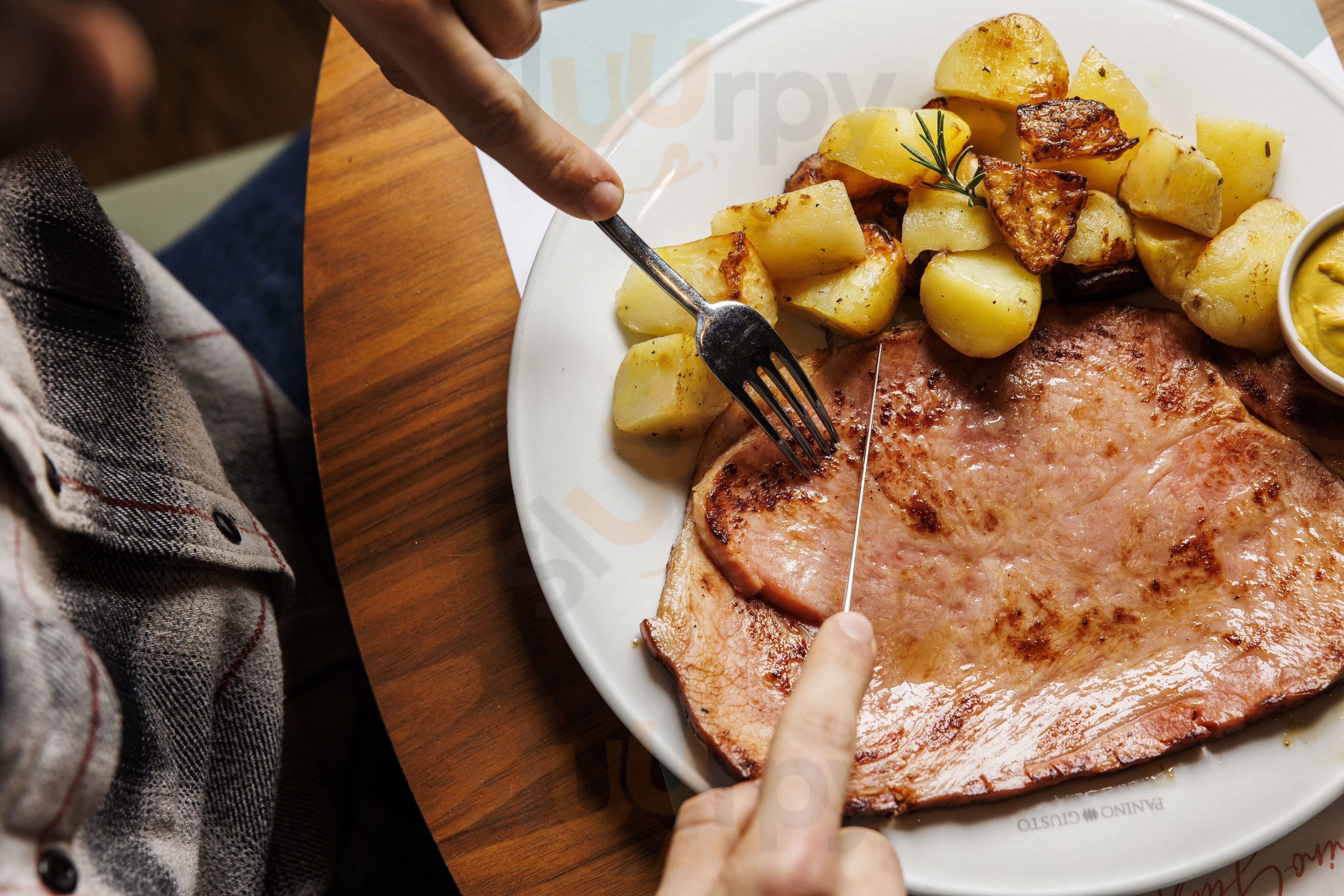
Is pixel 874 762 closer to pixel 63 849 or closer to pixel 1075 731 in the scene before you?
pixel 1075 731

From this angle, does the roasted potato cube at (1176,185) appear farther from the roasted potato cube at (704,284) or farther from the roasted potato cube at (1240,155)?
the roasted potato cube at (704,284)

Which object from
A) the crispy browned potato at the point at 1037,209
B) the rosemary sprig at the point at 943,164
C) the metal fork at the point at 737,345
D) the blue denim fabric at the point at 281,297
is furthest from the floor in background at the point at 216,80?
the crispy browned potato at the point at 1037,209

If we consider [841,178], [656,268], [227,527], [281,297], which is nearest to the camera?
[227,527]

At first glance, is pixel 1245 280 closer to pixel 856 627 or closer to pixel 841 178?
pixel 841 178

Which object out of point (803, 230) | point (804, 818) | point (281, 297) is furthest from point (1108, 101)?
point (281, 297)

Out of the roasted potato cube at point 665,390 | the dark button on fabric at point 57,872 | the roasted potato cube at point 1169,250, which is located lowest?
the dark button on fabric at point 57,872

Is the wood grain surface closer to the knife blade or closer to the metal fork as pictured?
the metal fork

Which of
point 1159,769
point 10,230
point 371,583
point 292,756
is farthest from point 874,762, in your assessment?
point 10,230
